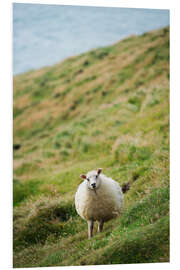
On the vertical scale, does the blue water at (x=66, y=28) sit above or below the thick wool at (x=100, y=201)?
above

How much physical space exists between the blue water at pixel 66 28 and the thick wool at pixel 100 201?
2.61 metres

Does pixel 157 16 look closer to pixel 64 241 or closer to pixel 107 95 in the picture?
pixel 64 241

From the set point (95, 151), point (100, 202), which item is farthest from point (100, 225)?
point (95, 151)

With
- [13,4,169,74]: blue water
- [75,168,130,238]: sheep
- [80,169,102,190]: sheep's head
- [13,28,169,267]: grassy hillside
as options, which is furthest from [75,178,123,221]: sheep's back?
[13,4,169,74]: blue water

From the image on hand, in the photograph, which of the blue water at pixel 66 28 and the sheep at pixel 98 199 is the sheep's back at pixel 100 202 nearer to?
the sheep at pixel 98 199

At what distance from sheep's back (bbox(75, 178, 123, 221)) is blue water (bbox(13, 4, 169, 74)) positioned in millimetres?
2617

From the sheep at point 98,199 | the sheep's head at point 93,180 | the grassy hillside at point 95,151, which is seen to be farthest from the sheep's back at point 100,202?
the grassy hillside at point 95,151

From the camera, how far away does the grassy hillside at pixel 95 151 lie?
557 cm

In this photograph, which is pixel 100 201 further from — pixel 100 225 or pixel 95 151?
pixel 95 151

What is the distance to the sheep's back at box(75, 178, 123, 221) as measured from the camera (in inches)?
213

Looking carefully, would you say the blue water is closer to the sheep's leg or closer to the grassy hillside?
the grassy hillside

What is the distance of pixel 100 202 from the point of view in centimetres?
542

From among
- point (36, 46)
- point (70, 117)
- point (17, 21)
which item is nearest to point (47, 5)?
point (17, 21)

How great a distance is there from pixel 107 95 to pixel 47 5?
785 cm
